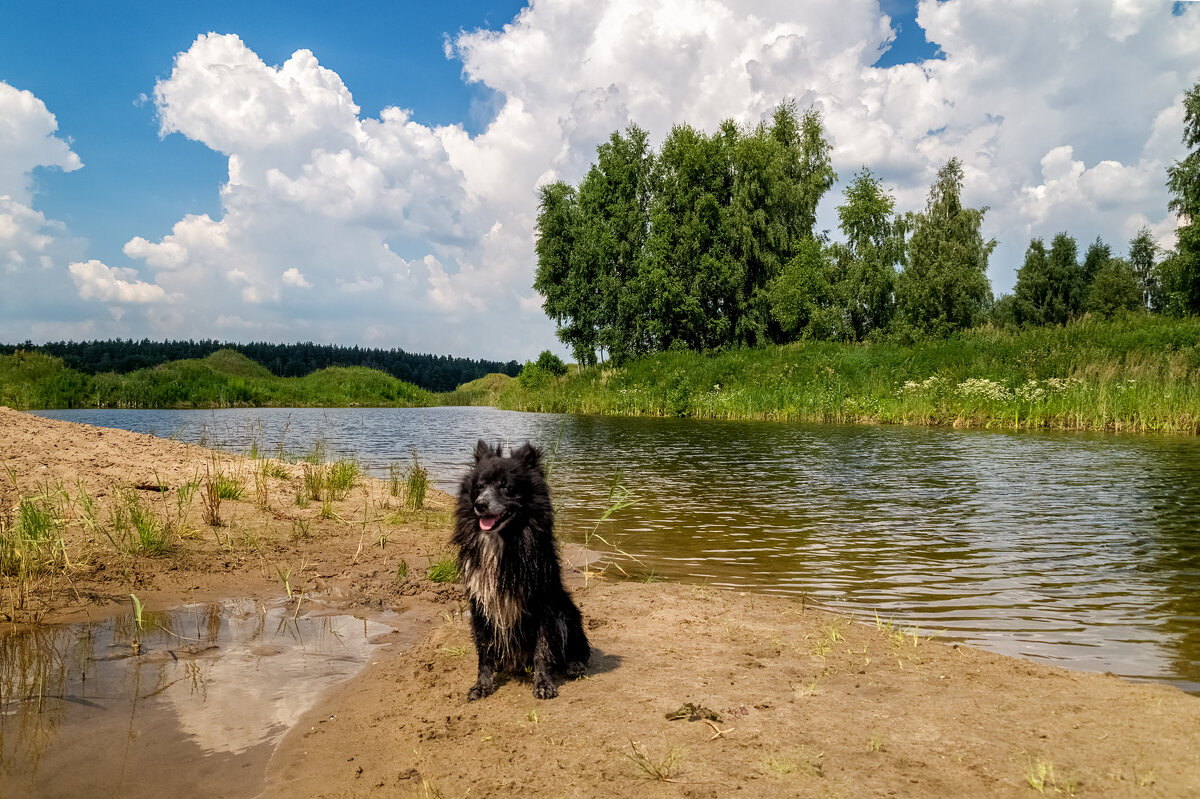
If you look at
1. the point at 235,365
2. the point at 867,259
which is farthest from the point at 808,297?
the point at 235,365

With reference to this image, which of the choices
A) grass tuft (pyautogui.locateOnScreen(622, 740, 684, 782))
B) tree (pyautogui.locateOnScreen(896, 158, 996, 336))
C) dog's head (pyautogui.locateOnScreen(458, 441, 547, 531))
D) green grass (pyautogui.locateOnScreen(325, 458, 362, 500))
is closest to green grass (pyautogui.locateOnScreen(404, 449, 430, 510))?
green grass (pyautogui.locateOnScreen(325, 458, 362, 500))

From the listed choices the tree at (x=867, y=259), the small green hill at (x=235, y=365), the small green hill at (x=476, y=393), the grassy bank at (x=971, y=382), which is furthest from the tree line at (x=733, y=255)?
the small green hill at (x=235, y=365)

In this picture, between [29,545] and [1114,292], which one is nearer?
[29,545]

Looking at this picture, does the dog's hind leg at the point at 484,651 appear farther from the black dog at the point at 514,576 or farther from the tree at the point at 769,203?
the tree at the point at 769,203

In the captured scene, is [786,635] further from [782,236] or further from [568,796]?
[782,236]

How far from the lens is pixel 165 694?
451cm

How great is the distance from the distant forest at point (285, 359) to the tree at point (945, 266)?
2513 inches

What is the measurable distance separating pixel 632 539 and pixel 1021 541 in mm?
5222

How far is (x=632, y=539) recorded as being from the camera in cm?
971

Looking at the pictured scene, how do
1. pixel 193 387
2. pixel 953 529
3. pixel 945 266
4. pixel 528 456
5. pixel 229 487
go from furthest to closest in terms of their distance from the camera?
pixel 193 387
pixel 945 266
pixel 229 487
pixel 953 529
pixel 528 456

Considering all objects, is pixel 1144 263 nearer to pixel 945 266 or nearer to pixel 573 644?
pixel 945 266

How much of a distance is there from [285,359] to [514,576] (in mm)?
141801

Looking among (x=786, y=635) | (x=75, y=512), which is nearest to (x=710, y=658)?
(x=786, y=635)

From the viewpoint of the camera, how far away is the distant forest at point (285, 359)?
90375 millimetres
